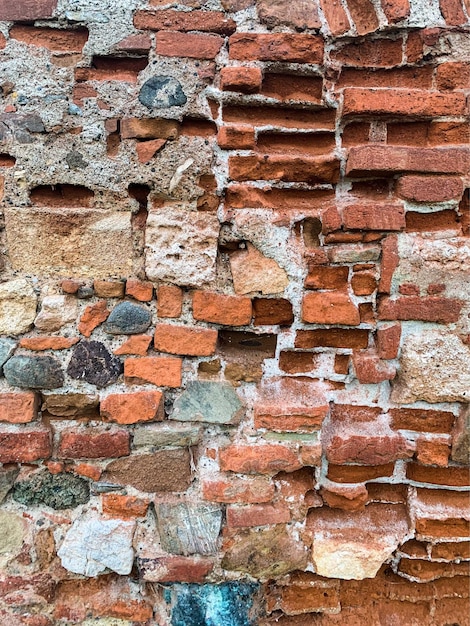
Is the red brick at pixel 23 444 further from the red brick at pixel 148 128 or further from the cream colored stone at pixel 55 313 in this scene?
the red brick at pixel 148 128

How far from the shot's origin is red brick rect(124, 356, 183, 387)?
4.52 feet

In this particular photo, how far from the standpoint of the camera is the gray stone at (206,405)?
1392 mm

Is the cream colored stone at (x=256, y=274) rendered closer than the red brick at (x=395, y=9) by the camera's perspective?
No

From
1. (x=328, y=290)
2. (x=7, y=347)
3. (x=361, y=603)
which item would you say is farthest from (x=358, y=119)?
(x=361, y=603)

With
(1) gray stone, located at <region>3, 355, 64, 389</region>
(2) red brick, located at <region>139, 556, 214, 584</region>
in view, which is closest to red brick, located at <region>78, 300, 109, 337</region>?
(1) gray stone, located at <region>3, 355, 64, 389</region>

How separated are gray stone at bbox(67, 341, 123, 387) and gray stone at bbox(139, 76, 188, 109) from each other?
720mm

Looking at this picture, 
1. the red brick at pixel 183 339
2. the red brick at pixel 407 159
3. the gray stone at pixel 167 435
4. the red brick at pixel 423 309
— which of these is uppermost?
the red brick at pixel 407 159

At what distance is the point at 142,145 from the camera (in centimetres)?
132

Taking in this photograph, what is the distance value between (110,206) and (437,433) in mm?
1215

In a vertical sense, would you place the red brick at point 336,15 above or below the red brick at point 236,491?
above

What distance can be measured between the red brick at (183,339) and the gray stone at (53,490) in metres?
0.49

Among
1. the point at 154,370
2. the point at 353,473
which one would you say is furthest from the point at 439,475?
the point at 154,370

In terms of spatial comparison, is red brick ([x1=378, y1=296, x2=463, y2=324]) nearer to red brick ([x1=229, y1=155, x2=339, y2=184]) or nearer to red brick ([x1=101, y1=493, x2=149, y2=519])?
red brick ([x1=229, y1=155, x2=339, y2=184])

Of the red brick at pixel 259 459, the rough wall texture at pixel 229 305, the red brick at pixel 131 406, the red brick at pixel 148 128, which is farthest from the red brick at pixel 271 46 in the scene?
the red brick at pixel 259 459
